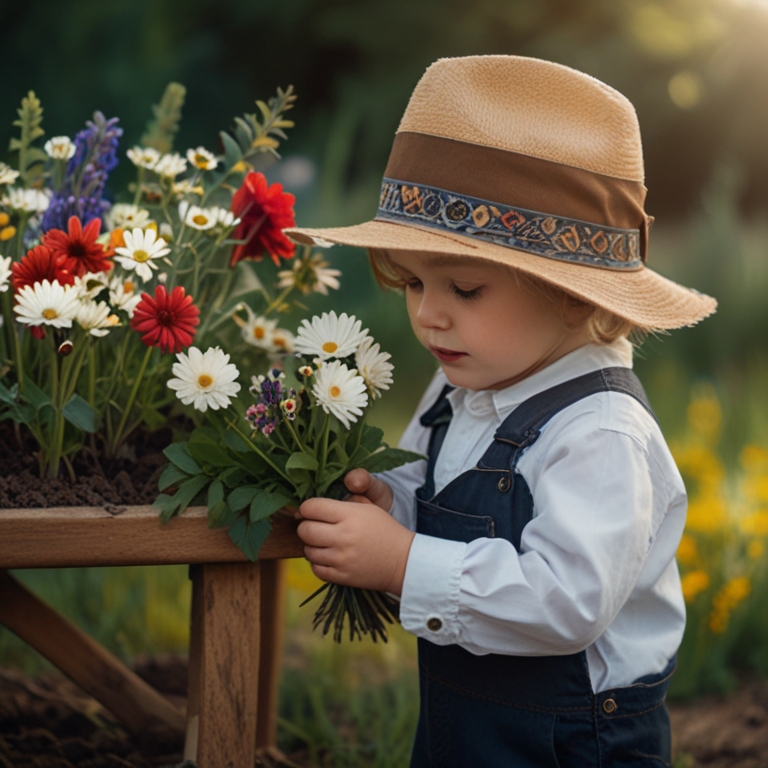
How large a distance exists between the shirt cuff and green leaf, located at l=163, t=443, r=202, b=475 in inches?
13.3

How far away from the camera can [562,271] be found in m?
1.33

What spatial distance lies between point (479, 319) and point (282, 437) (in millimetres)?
358

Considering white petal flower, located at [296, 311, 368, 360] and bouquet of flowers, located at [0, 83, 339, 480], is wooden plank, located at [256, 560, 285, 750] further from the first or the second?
white petal flower, located at [296, 311, 368, 360]

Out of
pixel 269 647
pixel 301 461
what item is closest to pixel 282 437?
pixel 301 461

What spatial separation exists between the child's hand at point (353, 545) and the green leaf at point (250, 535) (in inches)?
2.5

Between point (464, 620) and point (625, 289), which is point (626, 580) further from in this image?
point (625, 289)

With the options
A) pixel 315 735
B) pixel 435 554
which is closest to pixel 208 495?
pixel 435 554

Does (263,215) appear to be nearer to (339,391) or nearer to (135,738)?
(339,391)

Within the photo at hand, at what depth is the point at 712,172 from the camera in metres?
7.82

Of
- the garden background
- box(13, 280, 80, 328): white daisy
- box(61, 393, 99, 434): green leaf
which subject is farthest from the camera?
the garden background

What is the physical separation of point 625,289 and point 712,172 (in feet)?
23.4

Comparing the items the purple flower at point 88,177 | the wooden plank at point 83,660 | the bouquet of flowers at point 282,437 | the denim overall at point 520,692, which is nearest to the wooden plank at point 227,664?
the bouquet of flowers at point 282,437

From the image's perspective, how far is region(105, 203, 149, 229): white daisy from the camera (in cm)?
152

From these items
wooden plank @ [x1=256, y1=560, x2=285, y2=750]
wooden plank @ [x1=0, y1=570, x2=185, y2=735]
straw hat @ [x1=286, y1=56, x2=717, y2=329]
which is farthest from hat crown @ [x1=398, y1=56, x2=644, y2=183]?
wooden plank @ [x1=0, y1=570, x2=185, y2=735]
